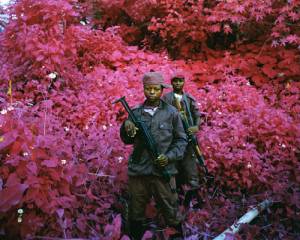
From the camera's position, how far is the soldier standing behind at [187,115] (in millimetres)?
4082

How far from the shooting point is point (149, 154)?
304 centimetres

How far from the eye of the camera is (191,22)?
23.7 feet

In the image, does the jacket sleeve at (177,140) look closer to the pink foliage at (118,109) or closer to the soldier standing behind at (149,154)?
the soldier standing behind at (149,154)

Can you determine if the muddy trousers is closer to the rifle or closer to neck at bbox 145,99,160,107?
neck at bbox 145,99,160,107

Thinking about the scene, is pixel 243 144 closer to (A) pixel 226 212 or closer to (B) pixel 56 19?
(A) pixel 226 212

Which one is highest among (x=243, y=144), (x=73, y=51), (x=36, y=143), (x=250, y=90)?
(x=36, y=143)

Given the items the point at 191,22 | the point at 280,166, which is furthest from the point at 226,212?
the point at 191,22

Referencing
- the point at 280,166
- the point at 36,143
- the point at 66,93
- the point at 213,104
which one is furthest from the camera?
the point at 213,104

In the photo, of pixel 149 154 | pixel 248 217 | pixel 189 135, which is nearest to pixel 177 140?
pixel 149 154

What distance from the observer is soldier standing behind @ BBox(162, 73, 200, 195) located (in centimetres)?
408

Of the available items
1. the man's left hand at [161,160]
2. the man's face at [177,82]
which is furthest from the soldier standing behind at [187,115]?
the man's left hand at [161,160]

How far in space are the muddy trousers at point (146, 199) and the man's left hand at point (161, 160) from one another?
0.18 m

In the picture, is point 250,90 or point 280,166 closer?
point 280,166

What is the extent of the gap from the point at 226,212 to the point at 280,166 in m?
0.94
